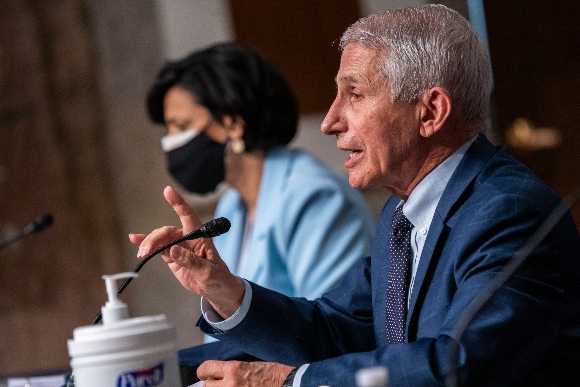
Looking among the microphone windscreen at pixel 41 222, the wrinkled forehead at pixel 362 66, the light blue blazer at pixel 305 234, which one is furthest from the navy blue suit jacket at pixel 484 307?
the light blue blazer at pixel 305 234

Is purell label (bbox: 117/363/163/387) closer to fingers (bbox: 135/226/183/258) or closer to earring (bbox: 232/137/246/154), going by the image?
fingers (bbox: 135/226/183/258)

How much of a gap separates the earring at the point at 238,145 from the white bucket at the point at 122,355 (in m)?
2.11

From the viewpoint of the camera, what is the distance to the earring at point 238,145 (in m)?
3.21

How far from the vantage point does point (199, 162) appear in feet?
10.7

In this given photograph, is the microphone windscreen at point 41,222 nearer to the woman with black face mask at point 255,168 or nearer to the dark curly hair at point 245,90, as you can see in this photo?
the woman with black face mask at point 255,168

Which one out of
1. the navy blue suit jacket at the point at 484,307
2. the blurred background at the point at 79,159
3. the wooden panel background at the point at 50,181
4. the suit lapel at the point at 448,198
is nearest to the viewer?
the navy blue suit jacket at the point at 484,307

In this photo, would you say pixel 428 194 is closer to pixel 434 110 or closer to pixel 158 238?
pixel 434 110

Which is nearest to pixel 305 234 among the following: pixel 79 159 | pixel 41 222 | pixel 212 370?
pixel 41 222

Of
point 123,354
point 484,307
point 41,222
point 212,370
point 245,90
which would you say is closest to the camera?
point 123,354

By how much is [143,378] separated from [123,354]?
0.04m

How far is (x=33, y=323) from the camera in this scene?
4691 millimetres

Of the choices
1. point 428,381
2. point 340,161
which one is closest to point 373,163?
point 428,381

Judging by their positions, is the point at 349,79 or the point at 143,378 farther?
the point at 349,79

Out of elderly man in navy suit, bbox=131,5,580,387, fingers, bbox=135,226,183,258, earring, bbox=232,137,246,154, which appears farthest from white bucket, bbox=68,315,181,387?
earring, bbox=232,137,246,154
